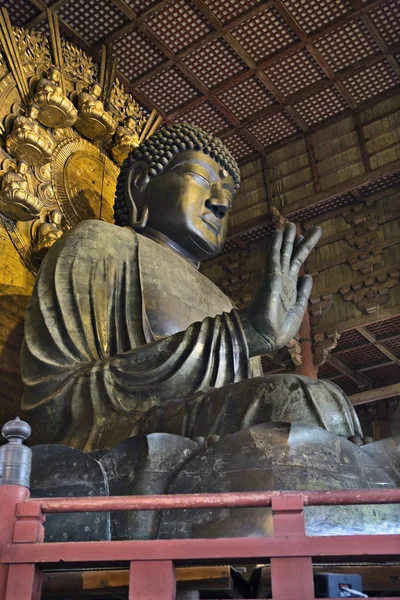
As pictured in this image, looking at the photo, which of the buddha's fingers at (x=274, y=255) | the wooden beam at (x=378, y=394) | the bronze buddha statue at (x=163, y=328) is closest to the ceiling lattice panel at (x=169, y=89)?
the bronze buddha statue at (x=163, y=328)

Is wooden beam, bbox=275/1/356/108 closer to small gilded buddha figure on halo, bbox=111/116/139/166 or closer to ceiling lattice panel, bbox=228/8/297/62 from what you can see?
ceiling lattice panel, bbox=228/8/297/62

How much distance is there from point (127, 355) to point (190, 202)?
126cm

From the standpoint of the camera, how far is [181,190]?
Result: 381 centimetres

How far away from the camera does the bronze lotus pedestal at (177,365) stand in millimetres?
2072

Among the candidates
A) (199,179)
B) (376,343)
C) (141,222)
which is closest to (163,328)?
(141,222)

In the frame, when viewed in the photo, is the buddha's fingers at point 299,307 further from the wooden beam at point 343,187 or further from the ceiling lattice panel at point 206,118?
the wooden beam at point 343,187

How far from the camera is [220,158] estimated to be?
158 inches

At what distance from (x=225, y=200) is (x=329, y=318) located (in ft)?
10.5

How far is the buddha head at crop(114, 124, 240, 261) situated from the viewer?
150 inches

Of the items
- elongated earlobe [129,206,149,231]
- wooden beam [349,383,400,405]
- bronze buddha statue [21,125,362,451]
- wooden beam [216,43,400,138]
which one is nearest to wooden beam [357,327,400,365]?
wooden beam [349,383,400,405]

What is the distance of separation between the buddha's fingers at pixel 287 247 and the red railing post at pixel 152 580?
1778 millimetres

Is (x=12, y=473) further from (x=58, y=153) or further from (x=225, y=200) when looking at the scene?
(x=58, y=153)

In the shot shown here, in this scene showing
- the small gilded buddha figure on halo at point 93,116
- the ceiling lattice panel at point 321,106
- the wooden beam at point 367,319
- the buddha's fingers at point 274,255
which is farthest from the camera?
the wooden beam at point 367,319

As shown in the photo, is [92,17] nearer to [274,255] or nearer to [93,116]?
[93,116]
